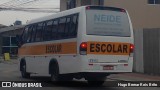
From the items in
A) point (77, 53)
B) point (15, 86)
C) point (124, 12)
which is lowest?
point (15, 86)

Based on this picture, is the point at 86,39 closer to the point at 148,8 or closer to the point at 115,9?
the point at 115,9

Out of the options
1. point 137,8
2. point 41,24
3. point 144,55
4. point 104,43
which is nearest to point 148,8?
point 137,8

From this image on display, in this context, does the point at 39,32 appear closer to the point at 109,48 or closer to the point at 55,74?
the point at 55,74

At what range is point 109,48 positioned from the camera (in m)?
17.0

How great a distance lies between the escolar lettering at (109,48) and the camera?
16.7 metres

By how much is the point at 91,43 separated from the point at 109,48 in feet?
2.55

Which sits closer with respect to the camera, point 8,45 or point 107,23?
point 107,23

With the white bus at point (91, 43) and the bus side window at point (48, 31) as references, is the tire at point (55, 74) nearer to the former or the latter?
the white bus at point (91, 43)

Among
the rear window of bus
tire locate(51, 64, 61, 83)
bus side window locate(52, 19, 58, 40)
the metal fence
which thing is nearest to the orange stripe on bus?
bus side window locate(52, 19, 58, 40)

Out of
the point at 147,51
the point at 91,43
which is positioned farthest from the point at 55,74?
the point at 147,51

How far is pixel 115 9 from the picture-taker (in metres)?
17.6

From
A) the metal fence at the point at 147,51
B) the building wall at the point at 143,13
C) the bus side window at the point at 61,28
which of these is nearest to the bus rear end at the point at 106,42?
the bus side window at the point at 61,28

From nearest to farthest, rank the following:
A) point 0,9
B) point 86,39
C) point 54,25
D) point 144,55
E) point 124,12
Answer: point 86,39
point 124,12
point 54,25
point 144,55
point 0,9

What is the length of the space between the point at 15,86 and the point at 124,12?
508cm
